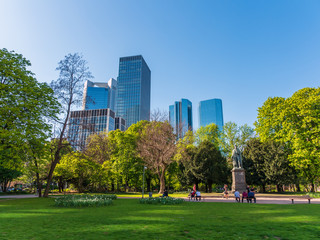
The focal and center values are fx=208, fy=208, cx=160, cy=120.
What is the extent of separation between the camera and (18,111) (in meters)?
19.4

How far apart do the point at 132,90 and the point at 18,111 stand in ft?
514

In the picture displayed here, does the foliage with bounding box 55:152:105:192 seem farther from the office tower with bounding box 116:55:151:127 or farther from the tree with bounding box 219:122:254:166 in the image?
the office tower with bounding box 116:55:151:127

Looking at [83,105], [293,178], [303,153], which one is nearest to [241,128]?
[293,178]

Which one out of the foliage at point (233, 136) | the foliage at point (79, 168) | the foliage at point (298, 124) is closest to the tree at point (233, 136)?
the foliage at point (233, 136)

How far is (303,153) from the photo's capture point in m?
28.4

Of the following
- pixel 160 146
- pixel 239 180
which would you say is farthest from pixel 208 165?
pixel 160 146

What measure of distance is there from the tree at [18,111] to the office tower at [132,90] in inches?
5643

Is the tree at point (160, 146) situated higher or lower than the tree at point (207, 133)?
lower

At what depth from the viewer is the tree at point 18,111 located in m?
19.2

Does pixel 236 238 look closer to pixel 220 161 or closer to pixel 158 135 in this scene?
pixel 158 135

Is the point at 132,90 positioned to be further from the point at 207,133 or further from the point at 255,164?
the point at 255,164

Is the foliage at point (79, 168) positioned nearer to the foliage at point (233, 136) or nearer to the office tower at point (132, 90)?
the foliage at point (233, 136)

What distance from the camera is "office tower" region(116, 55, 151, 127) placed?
557ft

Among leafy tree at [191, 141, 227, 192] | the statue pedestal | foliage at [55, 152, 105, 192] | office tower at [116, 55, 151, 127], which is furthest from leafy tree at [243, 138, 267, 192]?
office tower at [116, 55, 151, 127]
